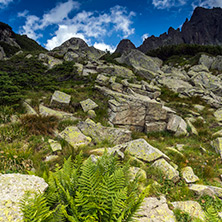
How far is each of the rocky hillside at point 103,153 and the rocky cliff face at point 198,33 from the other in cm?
8101

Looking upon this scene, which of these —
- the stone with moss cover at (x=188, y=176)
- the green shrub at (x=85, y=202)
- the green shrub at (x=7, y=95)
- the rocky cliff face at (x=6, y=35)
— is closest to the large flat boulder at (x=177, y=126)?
the stone with moss cover at (x=188, y=176)

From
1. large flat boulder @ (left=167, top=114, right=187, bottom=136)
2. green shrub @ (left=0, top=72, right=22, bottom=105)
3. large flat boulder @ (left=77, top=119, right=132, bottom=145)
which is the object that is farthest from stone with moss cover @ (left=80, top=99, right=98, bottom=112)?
large flat boulder @ (left=167, top=114, right=187, bottom=136)

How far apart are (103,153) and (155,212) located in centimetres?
169

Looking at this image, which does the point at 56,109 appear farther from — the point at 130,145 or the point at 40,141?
the point at 130,145

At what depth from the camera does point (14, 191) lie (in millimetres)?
2039

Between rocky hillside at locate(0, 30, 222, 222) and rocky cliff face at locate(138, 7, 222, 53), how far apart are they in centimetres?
8101

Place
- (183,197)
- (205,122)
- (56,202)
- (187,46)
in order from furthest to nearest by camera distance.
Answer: (187,46) → (205,122) → (183,197) → (56,202)

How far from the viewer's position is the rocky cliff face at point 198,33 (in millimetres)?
83562

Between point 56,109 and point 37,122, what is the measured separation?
2.36m

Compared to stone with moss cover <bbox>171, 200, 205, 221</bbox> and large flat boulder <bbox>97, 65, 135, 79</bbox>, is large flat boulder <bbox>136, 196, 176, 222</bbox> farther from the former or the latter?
large flat boulder <bbox>97, 65, 135, 79</bbox>

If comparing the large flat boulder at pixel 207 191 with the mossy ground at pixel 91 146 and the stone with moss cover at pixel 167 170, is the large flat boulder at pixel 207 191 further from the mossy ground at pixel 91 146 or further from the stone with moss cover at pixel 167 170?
the stone with moss cover at pixel 167 170

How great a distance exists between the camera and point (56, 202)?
77.8 inches

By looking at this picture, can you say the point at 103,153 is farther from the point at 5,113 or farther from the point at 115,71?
the point at 115,71

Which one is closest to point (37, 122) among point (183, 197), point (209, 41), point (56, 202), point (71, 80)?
point (56, 202)
